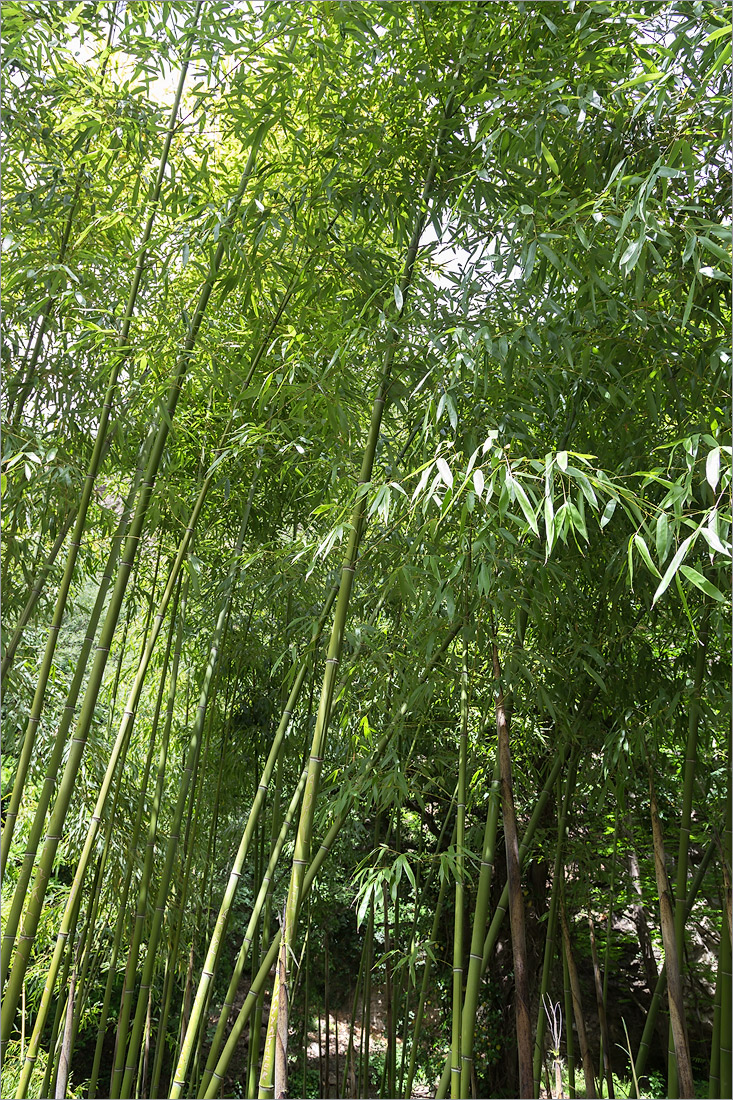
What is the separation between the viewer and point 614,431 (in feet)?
8.04

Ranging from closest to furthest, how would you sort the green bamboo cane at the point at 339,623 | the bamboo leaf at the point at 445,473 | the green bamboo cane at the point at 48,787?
the bamboo leaf at the point at 445,473 < the green bamboo cane at the point at 339,623 < the green bamboo cane at the point at 48,787

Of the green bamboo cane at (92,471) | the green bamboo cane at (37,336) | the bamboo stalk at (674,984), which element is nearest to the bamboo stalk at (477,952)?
the bamboo stalk at (674,984)

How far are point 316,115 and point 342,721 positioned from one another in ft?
6.07

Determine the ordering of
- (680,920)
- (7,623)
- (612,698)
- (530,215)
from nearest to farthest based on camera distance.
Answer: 1. (530,215)
2. (680,920)
3. (612,698)
4. (7,623)

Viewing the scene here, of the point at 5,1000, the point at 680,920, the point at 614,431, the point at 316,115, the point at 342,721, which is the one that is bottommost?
the point at 5,1000

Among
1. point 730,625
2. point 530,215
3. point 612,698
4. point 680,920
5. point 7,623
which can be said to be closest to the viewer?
point 530,215

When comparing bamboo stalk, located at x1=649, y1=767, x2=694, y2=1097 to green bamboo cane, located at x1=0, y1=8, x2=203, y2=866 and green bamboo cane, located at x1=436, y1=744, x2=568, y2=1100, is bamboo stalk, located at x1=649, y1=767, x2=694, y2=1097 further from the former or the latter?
green bamboo cane, located at x1=0, y1=8, x2=203, y2=866

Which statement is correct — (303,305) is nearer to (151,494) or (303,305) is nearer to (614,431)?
(151,494)

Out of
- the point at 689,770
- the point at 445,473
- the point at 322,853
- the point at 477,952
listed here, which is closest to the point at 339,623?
the point at 445,473

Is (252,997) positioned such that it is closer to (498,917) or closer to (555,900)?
(498,917)

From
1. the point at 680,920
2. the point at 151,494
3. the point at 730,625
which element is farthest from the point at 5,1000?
the point at 730,625

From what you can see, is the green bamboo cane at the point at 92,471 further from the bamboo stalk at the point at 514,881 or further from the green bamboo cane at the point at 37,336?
the bamboo stalk at the point at 514,881

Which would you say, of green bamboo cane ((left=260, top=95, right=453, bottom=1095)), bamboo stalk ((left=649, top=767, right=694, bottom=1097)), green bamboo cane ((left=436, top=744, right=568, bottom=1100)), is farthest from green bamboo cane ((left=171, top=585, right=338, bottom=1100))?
bamboo stalk ((left=649, top=767, right=694, bottom=1097))

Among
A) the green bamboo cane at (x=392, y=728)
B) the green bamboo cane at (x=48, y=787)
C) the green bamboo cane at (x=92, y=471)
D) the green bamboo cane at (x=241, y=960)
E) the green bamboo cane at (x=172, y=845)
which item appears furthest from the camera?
the green bamboo cane at (x=172, y=845)
